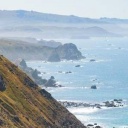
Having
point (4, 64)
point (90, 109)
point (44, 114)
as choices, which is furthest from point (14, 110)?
point (90, 109)

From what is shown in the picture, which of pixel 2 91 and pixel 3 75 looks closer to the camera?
pixel 2 91

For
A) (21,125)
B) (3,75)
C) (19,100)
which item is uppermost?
(3,75)

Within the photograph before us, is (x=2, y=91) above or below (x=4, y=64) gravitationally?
below

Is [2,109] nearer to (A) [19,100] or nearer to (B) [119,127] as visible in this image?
(A) [19,100]

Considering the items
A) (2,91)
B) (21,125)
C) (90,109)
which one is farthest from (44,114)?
(90,109)

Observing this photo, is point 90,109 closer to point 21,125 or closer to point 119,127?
point 119,127

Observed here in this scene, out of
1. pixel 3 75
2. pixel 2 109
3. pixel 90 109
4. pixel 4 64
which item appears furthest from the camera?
pixel 90 109

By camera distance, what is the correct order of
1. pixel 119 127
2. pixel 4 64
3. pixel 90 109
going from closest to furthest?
1. pixel 4 64
2. pixel 119 127
3. pixel 90 109
